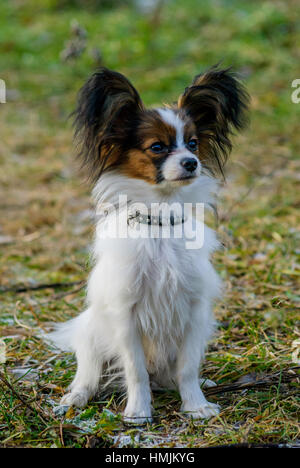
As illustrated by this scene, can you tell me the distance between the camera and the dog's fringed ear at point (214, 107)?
3.04 meters

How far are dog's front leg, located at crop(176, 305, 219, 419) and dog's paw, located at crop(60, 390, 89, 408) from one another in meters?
0.47

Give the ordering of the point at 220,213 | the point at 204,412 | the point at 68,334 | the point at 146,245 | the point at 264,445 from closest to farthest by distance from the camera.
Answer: the point at 264,445, the point at 204,412, the point at 146,245, the point at 68,334, the point at 220,213

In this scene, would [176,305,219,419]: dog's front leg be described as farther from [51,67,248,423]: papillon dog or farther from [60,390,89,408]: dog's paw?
[60,390,89,408]: dog's paw

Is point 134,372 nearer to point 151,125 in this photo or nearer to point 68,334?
point 68,334

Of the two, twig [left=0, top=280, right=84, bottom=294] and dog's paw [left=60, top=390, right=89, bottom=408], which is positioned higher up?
twig [left=0, top=280, right=84, bottom=294]

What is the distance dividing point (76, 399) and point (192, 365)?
0.59 m

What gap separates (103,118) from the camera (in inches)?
112

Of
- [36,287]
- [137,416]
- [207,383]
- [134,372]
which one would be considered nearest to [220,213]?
[36,287]

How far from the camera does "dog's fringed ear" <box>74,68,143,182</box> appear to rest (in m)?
2.78

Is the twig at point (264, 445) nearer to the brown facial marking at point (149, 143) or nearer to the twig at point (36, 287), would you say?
the brown facial marking at point (149, 143)

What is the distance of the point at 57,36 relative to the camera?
36.8 ft

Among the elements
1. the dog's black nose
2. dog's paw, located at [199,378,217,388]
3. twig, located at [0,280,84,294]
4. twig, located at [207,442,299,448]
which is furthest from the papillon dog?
twig, located at [0,280,84,294]

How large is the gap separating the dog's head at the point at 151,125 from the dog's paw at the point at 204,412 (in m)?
1.05

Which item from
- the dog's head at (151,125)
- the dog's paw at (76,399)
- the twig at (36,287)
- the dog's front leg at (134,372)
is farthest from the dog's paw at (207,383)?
the twig at (36,287)
